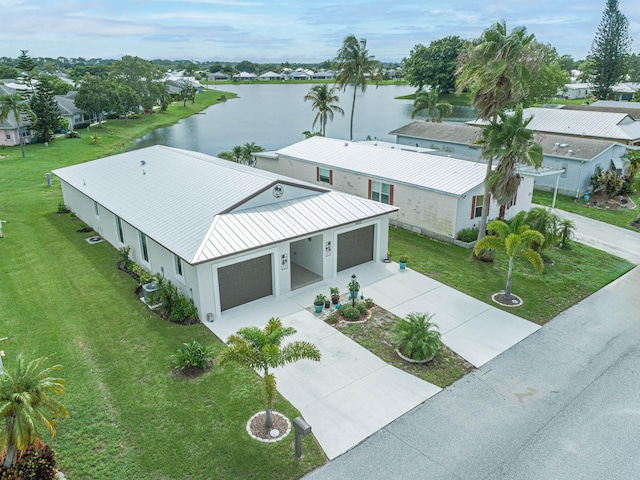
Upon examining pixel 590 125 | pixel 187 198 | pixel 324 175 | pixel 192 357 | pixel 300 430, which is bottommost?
pixel 192 357

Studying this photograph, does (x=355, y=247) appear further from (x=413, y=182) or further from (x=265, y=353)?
(x=265, y=353)

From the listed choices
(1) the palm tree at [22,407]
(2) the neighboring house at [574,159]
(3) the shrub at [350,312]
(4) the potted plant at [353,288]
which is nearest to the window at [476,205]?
(2) the neighboring house at [574,159]

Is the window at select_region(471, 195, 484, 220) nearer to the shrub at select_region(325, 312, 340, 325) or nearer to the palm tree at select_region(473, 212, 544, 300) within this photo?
the palm tree at select_region(473, 212, 544, 300)

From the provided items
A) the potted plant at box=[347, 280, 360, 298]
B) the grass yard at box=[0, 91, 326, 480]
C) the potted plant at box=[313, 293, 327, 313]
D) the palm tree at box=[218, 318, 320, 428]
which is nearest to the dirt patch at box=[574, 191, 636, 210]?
the potted plant at box=[347, 280, 360, 298]

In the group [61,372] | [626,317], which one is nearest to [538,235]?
[626,317]

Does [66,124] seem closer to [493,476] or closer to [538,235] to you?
[538,235]

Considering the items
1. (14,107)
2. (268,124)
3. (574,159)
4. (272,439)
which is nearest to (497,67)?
(272,439)
